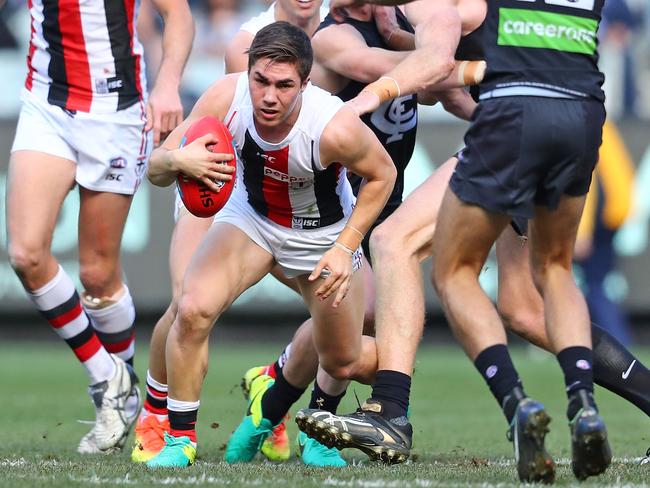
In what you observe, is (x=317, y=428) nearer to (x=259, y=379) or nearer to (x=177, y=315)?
(x=177, y=315)

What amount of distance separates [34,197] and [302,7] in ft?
5.21

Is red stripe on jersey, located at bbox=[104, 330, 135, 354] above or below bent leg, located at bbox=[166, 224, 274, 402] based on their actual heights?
below

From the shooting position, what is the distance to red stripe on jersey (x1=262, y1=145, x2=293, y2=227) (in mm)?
5551

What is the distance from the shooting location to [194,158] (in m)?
5.24

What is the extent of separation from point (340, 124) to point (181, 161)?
67cm

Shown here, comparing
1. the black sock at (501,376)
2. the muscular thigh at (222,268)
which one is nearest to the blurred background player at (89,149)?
the muscular thigh at (222,268)

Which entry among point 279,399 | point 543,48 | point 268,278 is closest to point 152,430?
point 279,399

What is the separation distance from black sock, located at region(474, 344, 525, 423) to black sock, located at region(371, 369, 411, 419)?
773 mm

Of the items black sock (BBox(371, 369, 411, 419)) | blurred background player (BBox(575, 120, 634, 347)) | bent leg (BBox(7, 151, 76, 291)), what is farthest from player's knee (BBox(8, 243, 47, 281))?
blurred background player (BBox(575, 120, 634, 347))

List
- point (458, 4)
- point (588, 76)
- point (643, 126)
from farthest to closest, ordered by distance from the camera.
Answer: point (643, 126) → point (458, 4) → point (588, 76)

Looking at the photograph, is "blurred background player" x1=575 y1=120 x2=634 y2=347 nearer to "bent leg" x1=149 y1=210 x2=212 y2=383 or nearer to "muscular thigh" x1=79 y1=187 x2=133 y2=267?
"muscular thigh" x1=79 y1=187 x2=133 y2=267

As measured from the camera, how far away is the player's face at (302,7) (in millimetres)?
6537

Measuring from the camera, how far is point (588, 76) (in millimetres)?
4875

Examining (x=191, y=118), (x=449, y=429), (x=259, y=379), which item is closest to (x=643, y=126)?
(x=449, y=429)
